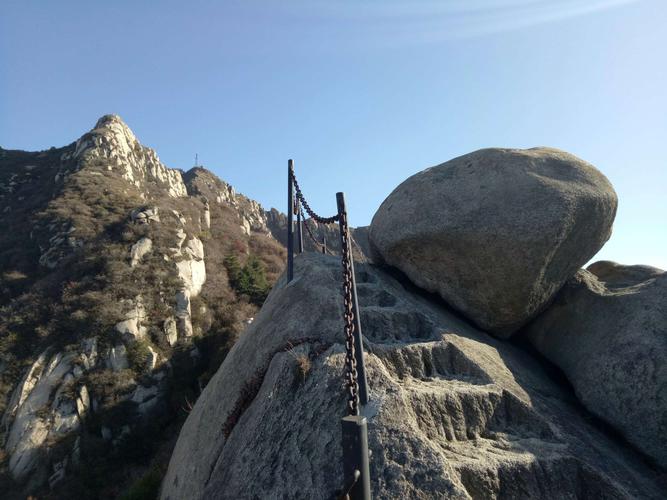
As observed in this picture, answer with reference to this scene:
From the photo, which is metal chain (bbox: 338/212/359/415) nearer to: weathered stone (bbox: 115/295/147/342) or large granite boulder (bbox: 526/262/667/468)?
large granite boulder (bbox: 526/262/667/468)

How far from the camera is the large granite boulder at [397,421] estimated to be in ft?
13.6

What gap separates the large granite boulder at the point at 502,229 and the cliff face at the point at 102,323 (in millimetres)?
21243

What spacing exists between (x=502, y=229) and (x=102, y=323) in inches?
1141

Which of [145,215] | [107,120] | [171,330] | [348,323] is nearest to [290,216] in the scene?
[348,323]

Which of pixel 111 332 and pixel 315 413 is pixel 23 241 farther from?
pixel 315 413

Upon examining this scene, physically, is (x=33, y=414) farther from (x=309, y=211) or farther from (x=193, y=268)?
(x=309, y=211)

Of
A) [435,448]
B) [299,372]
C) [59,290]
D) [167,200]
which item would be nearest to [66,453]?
[59,290]

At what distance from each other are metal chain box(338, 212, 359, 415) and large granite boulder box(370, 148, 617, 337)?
463cm

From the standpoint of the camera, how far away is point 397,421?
4.38 metres

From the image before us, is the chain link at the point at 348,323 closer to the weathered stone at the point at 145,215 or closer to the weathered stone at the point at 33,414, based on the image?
the weathered stone at the point at 33,414

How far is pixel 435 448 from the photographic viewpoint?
421 cm

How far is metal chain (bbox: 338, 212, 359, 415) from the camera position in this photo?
136 inches

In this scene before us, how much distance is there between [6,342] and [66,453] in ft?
35.5

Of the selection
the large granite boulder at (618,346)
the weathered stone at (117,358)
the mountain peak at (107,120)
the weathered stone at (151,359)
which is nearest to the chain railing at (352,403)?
the large granite boulder at (618,346)
